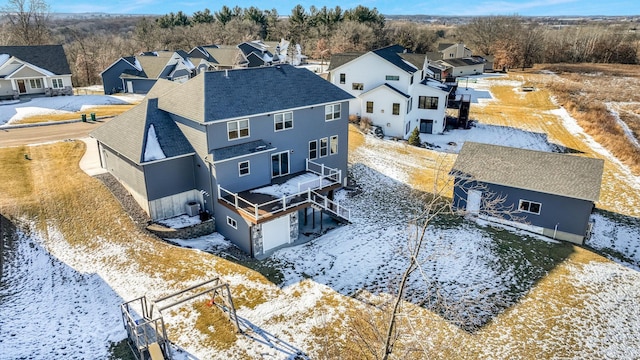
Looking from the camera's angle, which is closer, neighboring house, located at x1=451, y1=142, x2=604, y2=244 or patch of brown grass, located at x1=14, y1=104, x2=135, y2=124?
neighboring house, located at x1=451, y1=142, x2=604, y2=244

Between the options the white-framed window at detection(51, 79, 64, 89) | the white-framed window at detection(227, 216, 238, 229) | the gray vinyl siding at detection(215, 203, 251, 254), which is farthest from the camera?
the white-framed window at detection(51, 79, 64, 89)

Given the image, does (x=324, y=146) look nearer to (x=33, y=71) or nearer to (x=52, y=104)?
(x=52, y=104)

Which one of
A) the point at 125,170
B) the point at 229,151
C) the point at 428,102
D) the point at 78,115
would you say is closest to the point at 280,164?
the point at 229,151

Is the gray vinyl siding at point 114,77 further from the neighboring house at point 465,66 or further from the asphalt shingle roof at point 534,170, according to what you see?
the neighboring house at point 465,66

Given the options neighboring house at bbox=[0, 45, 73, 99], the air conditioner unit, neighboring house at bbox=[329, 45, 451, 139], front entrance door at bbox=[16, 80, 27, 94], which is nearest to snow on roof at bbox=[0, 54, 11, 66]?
neighboring house at bbox=[0, 45, 73, 99]

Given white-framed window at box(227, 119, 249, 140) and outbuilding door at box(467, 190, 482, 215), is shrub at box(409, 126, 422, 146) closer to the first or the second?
outbuilding door at box(467, 190, 482, 215)

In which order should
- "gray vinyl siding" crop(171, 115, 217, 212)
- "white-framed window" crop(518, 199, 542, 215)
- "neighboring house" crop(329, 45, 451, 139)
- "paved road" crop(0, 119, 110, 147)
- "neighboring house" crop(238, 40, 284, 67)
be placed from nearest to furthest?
"gray vinyl siding" crop(171, 115, 217, 212) → "white-framed window" crop(518, 199, 542, 215) → "paved road" crop(0, 119, 110, 147) → "neighboring house" crop(329, 45, 451, 139) → "neighboring house" crop(238, 40, 284, 67)

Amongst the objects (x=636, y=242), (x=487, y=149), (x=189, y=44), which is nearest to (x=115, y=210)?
(x=487, y=149)
